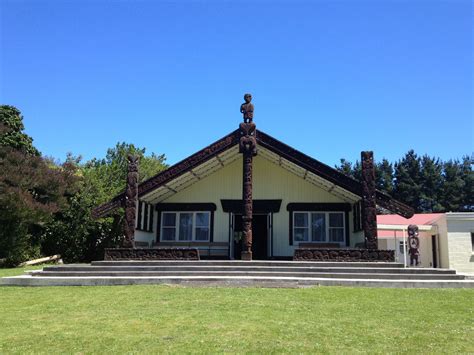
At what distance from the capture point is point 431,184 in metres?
50.3

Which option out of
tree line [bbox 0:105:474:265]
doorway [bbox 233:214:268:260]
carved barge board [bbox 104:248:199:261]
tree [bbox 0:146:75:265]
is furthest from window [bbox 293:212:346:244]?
tree [bbox 0:146:75:265]

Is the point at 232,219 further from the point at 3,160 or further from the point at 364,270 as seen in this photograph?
the point at 3,160

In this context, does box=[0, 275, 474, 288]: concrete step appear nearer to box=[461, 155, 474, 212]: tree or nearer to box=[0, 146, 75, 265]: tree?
box=[0, 146, 75, 265]: tree

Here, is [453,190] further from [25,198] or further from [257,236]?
[25,198]

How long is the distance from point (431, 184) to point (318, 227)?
3532 centimetres

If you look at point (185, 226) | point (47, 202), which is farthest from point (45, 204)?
point (185, 226)

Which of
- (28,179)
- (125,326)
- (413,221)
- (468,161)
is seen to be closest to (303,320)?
(125,326)

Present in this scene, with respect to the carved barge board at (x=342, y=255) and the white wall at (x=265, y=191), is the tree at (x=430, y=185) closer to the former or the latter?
the white wall at (x=265, y=191)

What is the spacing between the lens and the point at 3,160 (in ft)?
70.3

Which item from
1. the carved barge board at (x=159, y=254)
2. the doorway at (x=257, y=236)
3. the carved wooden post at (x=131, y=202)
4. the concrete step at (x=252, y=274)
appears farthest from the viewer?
the doorway at (x=257, y=236)

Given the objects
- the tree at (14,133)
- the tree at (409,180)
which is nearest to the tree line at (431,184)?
the tree at (409,180)

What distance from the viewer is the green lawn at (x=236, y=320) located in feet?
19.9

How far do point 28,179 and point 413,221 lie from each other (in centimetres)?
2460

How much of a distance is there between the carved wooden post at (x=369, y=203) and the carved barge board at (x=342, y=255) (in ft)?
1.28
